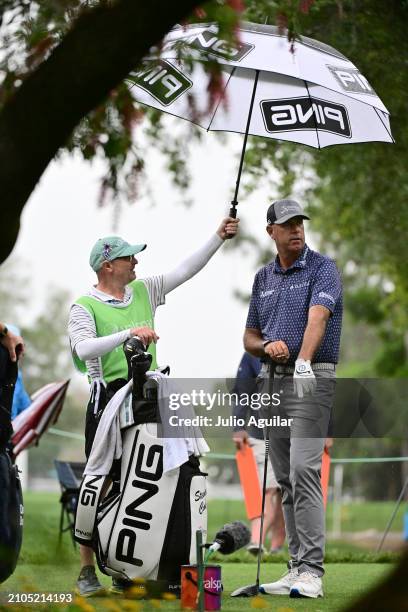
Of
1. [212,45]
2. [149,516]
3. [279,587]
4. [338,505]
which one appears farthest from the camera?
[338,505]

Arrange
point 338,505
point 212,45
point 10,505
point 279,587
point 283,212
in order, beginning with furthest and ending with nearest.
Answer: point 338,505
point 283,212
point 279,587
point 10,505
point 212,45

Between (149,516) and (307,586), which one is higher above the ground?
(149,516)

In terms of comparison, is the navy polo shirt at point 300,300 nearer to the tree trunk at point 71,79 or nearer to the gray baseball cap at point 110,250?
the gray baseball cap at point 110,250

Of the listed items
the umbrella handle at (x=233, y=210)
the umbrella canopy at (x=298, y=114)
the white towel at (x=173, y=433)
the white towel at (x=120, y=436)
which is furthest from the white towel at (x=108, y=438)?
the umbrella canopy at (x=298, y=114)

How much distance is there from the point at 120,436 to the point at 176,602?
0.92 metres

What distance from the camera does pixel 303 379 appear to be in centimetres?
671

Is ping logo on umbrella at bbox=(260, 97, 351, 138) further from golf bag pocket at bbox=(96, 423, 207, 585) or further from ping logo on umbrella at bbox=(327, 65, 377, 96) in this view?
golf bag pocket at bbox=(96, 423, 207, 585)

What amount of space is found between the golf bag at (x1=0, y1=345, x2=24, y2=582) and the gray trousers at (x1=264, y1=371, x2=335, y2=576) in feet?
5.35

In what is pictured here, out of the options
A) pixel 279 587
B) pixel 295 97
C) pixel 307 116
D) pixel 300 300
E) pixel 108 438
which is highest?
pixel 295 97

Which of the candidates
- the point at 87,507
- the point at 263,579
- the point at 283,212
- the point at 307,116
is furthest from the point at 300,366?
the point at 263,579

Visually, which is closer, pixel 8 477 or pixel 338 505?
pixel 8 477

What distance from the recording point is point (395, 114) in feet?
40.1

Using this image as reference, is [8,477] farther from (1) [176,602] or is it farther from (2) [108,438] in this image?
(1) [176,602]

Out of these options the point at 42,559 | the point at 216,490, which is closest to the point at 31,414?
the point at 42,559
